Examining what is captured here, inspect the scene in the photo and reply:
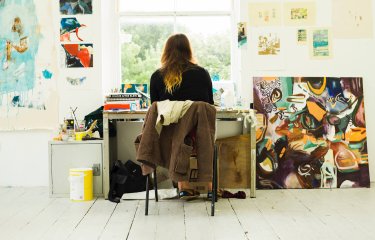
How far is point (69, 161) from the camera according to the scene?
395 centimetres

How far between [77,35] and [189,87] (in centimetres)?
138

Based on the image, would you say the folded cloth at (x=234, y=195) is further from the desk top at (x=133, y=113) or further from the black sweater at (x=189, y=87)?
the black sweater at (x=189, y=87)

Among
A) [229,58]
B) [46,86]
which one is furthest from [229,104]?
[46,86]

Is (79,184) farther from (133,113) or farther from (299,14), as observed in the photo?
(299,14)

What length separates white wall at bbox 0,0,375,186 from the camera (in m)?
4.36

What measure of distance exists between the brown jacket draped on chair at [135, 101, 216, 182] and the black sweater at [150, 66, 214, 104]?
333 millimetres

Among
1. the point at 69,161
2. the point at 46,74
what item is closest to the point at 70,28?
the point at 46,74

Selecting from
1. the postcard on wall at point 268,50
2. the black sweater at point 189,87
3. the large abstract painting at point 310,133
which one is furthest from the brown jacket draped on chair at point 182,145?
the postcard on wall at point 268,50

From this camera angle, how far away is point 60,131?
163 inches

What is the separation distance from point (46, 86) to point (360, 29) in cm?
289

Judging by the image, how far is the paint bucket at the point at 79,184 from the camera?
379cm

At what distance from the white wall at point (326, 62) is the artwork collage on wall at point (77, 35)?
1.36 meters

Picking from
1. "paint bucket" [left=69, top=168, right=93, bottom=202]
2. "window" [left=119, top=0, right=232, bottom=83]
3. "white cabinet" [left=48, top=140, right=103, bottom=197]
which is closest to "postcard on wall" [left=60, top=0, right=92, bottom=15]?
"window" [left=119, top=0, right=232, bottom=83]

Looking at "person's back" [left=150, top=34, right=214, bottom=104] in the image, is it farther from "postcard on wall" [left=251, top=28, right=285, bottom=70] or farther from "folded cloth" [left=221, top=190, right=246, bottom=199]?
"postcard on wall" [left=251, top=28, right=285, bottom=70]
